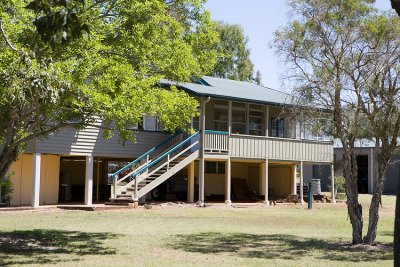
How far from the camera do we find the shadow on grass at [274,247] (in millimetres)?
11906

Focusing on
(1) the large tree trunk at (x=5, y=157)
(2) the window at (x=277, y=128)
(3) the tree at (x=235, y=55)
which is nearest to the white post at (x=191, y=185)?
(2) the window at (x=277, y=128)

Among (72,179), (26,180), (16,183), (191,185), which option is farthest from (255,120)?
(16,183)

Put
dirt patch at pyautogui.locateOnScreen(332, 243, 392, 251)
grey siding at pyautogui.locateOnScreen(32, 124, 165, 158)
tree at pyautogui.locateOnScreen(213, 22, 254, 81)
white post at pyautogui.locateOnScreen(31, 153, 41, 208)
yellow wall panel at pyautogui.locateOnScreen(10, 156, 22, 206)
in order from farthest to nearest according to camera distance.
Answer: tree at pyautogui.locateOnScreen(213, 22, 254, 81) < yellow wall panel at pyautogui.locateOnScreen(10, 156, 22, 206) < grey siding at pyautogui.locateOnScreen(32, 124, 165, 158) < white post at pyautogui.locateOnScreen(31, 153, 41, 208) < dirt patch at pyautogui.locateOnScreen(332, 243, 392, 251)

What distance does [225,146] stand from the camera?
26938 millimetres

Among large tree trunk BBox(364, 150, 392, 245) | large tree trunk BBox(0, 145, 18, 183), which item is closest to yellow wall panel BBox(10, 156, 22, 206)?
large tree trunk BBox(0, 145, 18, 183)

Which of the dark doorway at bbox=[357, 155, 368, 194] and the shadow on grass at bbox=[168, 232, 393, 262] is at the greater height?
the dark doorway at bbox=[357, 155, 368, 194]

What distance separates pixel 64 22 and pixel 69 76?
5.14 m

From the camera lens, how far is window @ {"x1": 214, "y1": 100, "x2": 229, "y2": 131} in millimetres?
29116

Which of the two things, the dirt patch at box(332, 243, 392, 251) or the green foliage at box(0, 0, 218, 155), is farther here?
the dirt patch at box(332, 243, 392, 251)

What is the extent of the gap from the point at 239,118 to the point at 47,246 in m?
18.3

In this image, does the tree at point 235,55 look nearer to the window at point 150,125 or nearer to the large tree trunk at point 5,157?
the window at point 150,125

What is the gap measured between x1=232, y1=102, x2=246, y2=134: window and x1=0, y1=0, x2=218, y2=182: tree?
50.2 feet

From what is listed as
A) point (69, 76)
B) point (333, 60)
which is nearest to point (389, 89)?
point (333, 60)

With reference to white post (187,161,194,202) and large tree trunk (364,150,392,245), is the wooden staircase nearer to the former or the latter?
white post (187,161,194,202)
